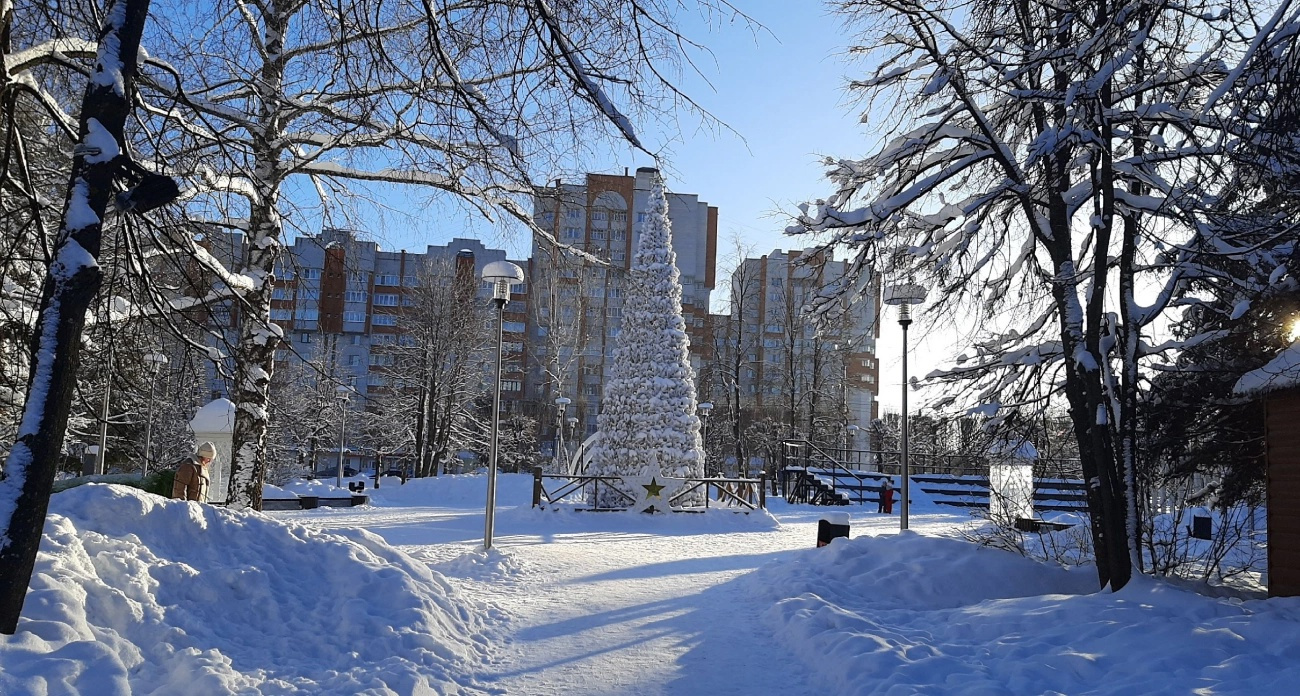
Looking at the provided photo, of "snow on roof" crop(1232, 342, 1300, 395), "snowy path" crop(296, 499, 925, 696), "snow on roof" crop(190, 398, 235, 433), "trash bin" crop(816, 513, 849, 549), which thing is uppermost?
"snow on roof" crop(1232, 342, 1300, 395)

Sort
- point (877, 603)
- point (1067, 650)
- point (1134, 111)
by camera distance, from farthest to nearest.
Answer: point (877, 603) < point (1134, 111) < point (1067, 650)

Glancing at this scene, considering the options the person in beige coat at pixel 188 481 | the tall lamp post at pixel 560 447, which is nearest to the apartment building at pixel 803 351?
the person in beige coat at pixel 188 481

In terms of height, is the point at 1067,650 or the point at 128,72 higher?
the point at 128,72

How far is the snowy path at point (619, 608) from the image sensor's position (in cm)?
634

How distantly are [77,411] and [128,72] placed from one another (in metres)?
15.4

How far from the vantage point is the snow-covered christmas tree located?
67.6 feet

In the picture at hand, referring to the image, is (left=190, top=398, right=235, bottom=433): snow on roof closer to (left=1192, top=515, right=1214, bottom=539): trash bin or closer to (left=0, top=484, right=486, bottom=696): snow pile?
(left=0, top=484, right=486, bottom=696): snow pile

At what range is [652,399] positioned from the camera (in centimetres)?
2072

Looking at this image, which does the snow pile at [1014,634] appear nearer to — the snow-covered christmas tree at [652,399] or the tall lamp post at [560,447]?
the snow-covered christmas tree at [652,399]

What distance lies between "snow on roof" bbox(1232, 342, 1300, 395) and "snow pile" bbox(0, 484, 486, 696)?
302 inches

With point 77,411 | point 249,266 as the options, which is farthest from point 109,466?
point 249,266

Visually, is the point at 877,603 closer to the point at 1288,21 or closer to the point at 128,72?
the point at 1288,21

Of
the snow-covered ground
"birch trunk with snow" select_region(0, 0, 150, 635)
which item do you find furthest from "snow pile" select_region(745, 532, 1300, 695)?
"birch trunk with snow" select_region(0, 0, 150, 635)

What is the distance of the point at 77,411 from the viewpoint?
1744 centimetres
